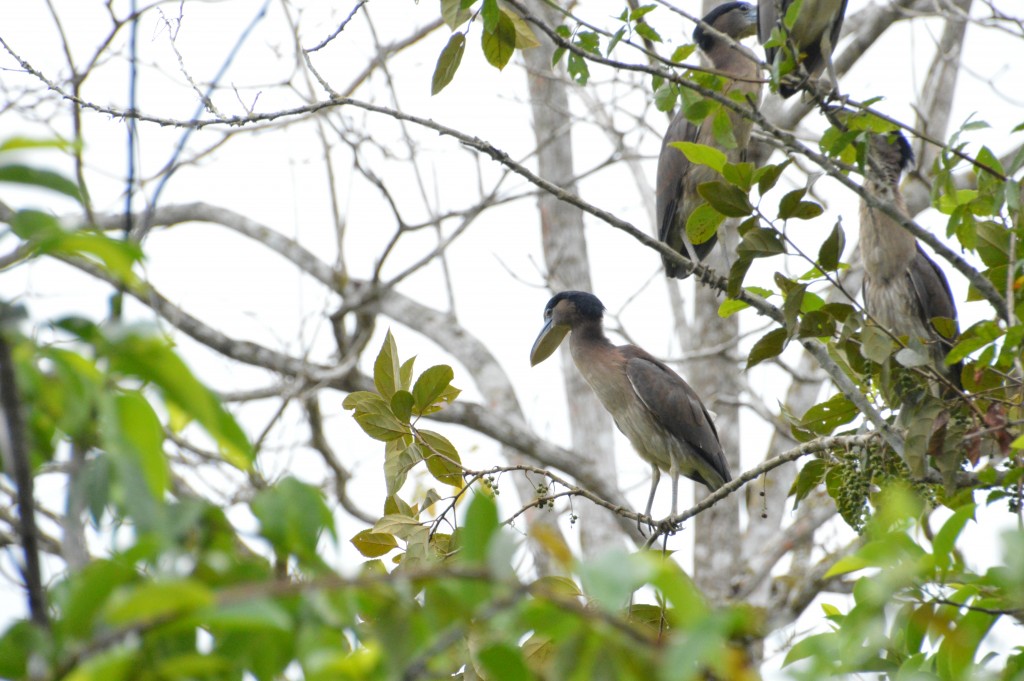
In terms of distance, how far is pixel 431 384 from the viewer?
2.76 m

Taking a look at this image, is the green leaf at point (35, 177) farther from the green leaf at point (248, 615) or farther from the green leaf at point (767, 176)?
the green leaf at point (767, 176)

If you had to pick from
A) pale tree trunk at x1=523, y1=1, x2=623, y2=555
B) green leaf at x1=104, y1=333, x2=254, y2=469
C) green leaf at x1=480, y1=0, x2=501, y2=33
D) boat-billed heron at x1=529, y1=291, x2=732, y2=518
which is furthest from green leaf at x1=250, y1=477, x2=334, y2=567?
pale tree trunk at x1=523, y1=1, x2=623, y2=555

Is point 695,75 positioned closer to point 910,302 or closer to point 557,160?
point 910,302

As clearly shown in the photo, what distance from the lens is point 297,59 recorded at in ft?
25.8

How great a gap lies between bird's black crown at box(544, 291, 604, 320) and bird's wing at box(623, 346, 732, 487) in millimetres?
459

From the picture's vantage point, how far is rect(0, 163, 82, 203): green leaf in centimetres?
89

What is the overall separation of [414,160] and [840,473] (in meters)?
5.92

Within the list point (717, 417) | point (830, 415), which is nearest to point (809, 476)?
point (830, 415)

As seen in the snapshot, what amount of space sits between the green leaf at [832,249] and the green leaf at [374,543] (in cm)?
130

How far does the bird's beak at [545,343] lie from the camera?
543 centimetres

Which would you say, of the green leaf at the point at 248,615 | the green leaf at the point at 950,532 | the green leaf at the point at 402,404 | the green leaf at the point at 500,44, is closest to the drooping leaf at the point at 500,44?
the green leaf at the point at 500,44

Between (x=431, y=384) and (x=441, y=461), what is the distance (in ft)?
0.79

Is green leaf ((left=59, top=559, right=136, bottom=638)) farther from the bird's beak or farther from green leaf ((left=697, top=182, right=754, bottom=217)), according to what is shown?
the bird's beak

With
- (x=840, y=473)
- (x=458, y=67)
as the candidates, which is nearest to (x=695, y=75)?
(x=458, y=67)
